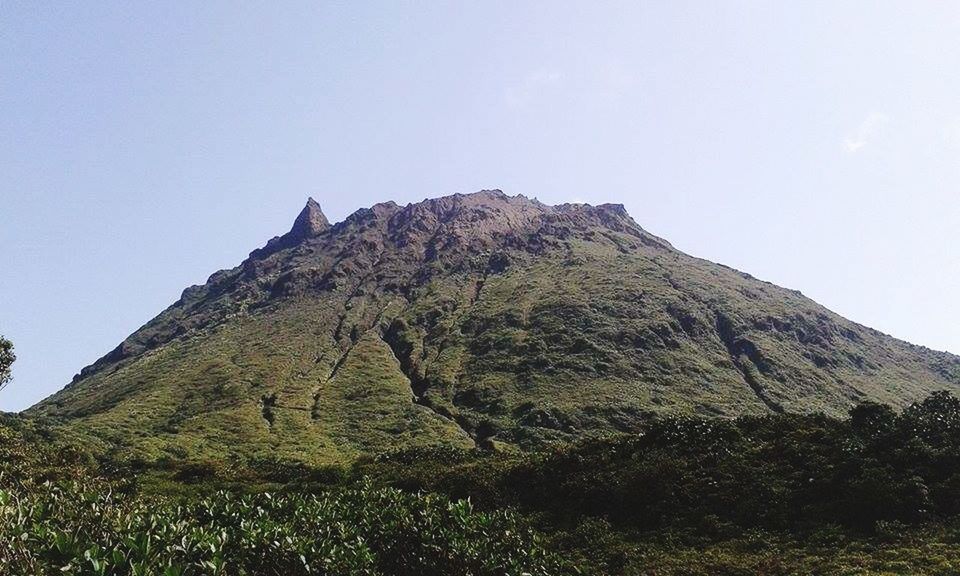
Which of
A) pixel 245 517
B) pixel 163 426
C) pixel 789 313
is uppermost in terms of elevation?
pixel 789 313

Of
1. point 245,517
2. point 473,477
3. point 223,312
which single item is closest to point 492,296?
point 223,312

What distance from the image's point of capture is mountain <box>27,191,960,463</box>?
307 ft

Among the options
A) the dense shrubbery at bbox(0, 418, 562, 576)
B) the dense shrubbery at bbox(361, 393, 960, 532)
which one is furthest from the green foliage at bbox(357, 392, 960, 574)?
the dense shrubbery at bbox(0, 418, 562, 576)

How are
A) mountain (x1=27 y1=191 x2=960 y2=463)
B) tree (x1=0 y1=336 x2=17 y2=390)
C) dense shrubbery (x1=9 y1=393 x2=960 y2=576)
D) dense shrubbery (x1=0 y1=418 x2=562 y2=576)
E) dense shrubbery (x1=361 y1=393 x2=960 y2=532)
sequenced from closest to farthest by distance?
dense shrubbery (x1=0 y1=418 x2=562 y2=576), dense shrubbery (x1=9 y1=393 x2=960 y2=576), dense shrubbery (x1=361 y1=393 x2=960 y2=532), tree (x1=0 y1=336 x2=17 y2=390), mountain (x1=27 y1=191 x2=960 y2=463)

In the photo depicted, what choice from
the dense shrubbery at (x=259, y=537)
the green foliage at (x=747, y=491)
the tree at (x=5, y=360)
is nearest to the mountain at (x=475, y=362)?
the tree at (x=5, y=360)

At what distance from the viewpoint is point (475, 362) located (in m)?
125

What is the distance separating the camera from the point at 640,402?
335ft

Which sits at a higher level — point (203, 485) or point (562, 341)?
point (562, 341)

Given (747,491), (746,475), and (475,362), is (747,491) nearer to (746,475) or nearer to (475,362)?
(746,475)

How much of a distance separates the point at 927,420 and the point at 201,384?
11651 cm

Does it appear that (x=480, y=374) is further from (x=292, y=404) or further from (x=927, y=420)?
(x=927, y=420)

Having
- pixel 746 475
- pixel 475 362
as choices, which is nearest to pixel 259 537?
pixel 746 475

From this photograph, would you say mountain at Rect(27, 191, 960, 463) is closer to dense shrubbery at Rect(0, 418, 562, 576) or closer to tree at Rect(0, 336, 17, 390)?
tree at Rect(0, 336, 17, 390)

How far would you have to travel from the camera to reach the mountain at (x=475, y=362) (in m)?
93.7
